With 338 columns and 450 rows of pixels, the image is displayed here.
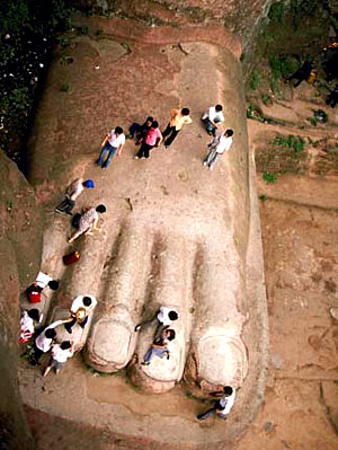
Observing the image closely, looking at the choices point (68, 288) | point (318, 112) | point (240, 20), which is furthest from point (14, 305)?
point (318, 112)

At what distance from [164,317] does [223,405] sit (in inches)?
51.4

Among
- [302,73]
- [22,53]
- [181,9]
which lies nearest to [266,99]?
[302,73]

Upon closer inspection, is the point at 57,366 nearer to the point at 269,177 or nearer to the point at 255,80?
the point at 269,177

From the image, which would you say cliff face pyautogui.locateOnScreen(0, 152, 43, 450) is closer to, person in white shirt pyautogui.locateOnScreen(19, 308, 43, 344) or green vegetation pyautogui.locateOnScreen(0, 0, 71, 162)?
person in white shirt pyautogui.locateOnScreen(19, 308, 43, 344)

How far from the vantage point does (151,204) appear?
7742 mm

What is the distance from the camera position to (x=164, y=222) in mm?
7660

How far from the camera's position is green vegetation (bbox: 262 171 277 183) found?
1062 cm

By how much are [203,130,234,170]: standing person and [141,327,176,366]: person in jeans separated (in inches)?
110

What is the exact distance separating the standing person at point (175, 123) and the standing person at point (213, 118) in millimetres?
549

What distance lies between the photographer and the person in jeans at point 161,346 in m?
6.59

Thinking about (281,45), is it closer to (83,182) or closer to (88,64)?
(88,64)

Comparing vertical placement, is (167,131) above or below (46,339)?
above

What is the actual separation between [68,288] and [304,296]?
4.31m

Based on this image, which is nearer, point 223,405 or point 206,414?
point 223,405
